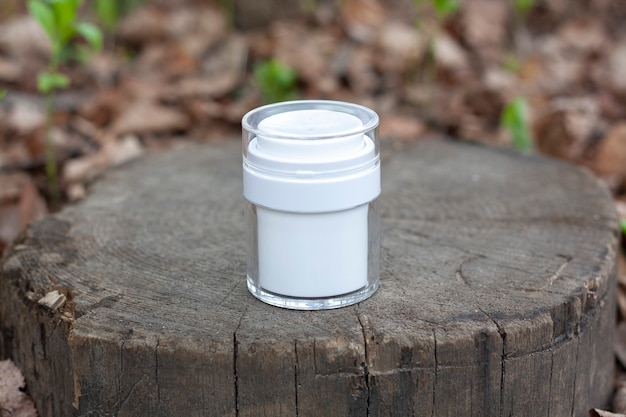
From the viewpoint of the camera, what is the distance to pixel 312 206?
62.2 inches

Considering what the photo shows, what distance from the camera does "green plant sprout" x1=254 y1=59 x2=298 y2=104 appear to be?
3.73 metres

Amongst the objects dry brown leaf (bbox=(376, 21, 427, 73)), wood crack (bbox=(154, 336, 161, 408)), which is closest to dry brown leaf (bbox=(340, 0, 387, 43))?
dry brown leaf (bbox=(376, 21, 427, 73))

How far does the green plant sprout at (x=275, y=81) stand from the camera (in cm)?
373

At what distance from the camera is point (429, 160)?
2.67m

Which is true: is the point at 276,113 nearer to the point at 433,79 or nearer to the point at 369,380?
the point at 369,380

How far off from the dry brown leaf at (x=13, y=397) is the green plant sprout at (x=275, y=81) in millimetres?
2066

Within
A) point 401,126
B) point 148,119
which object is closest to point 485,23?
point 401,126

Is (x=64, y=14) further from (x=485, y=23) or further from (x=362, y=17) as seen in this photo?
(x=485, y=23)

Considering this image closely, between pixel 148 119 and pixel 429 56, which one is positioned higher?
pixel 429 56

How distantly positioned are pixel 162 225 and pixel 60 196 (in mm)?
1284

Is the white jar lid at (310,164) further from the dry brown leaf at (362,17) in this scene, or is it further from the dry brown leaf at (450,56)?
the dry brown leaf at (362,17)

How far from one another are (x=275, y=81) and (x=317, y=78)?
1.29ft

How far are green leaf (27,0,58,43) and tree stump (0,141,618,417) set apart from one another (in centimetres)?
70

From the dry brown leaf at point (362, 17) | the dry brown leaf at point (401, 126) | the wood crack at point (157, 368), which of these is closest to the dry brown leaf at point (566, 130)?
the dry brown leaf at point (401, 126)
